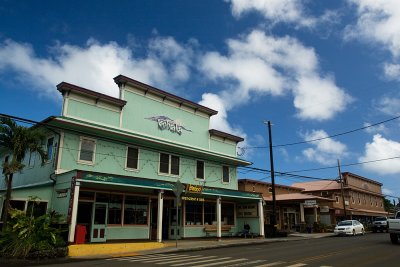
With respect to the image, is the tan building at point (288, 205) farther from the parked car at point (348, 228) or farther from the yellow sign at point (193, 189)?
the yellow sign at point (193, 189)

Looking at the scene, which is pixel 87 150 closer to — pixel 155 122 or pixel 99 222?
pixel 99 222

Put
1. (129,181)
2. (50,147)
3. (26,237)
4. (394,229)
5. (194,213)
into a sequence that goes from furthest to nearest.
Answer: (194,213), (50,147), (394,229), (129,181), (26,237)

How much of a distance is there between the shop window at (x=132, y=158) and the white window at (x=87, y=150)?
2473 mm

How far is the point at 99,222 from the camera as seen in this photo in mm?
20656

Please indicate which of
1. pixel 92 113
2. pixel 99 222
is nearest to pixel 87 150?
pixel 92 113

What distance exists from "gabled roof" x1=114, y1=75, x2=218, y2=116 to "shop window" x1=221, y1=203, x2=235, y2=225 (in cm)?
789

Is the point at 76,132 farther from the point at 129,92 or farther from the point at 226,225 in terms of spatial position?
the point at 226,225

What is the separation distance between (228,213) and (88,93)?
15.5 metres

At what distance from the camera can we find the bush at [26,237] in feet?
47.9

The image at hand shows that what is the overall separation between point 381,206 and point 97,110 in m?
63.9

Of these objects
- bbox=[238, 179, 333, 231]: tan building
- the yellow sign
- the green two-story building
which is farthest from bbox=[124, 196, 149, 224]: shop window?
bbox=[238, 179, 333, 231]: tan building

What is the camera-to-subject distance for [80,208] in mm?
20109

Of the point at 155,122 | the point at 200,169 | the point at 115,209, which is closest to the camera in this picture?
the point at 115,209

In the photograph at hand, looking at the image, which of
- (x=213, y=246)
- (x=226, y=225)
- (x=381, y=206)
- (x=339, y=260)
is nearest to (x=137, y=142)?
(x=213, y=246)
